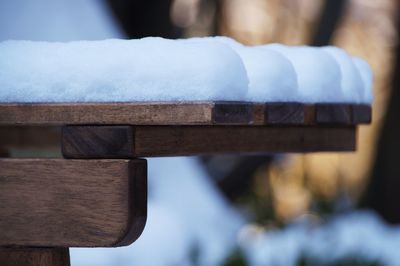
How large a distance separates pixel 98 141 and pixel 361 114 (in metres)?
0.78

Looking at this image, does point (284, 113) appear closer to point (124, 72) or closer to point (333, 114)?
point (333, 114)

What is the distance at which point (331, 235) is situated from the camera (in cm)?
396

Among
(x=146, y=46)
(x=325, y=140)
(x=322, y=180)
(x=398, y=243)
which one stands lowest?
(x=322, y=180)

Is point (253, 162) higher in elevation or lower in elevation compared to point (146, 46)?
lower

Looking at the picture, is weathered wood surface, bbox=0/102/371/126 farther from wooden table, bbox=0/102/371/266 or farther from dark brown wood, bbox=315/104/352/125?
dark brown wood, bbox=315/104/352/125

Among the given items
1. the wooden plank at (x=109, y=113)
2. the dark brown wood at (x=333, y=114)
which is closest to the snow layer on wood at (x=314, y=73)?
the dark brown wood at (x=333, y=114)

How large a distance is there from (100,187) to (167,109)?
192mm

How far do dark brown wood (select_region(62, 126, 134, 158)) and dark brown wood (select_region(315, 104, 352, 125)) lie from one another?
50 cm

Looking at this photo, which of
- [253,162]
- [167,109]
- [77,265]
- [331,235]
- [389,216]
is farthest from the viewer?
[389,216]

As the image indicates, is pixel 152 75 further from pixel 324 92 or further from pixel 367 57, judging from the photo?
pixel 367 57

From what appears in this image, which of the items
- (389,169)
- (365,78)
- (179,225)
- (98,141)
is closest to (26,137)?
(179,225)

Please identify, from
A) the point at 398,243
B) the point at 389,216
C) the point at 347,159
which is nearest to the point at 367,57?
the point at 347,159

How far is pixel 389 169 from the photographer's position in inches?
221

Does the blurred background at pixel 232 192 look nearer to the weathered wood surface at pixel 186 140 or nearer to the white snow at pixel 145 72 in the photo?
the weathered wood surface at pixel 186 140
